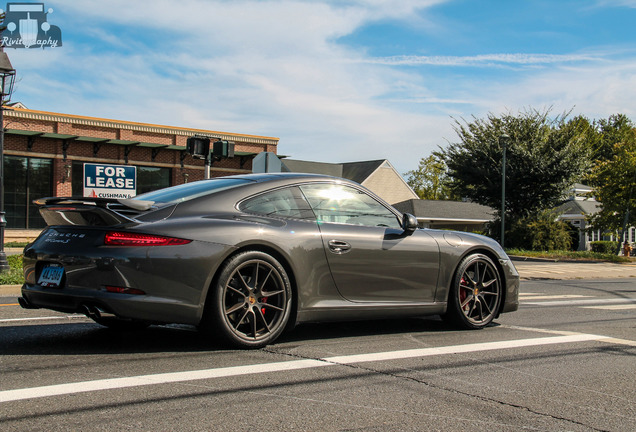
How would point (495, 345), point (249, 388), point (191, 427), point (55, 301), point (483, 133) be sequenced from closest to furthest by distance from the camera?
point (191, 427) → point (249, 388) → point (55, 301) → point (495, 345) → point (483, 133)

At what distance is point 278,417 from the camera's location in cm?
332

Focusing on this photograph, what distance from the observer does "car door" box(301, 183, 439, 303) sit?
17.9 ft

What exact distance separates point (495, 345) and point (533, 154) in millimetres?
27818

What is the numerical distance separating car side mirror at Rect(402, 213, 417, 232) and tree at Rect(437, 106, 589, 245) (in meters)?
27.3

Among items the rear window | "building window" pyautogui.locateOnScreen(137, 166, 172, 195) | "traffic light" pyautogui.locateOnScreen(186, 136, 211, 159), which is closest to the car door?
the rear window

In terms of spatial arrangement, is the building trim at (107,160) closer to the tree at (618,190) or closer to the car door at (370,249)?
the tree at (618,190)

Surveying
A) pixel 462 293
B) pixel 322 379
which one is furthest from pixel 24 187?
pixel 322 379

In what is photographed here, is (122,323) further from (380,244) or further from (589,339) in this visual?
(589,339)

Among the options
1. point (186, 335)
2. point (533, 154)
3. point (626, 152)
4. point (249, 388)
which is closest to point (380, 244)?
point (186, 335)

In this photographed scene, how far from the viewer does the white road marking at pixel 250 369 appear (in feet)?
11.9

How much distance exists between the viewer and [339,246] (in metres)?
5.43

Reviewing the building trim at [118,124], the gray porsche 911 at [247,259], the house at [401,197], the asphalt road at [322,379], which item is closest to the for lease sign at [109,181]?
the asphalt road at [322,379]

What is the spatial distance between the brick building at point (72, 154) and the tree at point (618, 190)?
21739mm

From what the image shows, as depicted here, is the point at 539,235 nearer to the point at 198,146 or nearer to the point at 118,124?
the point at 198,146
